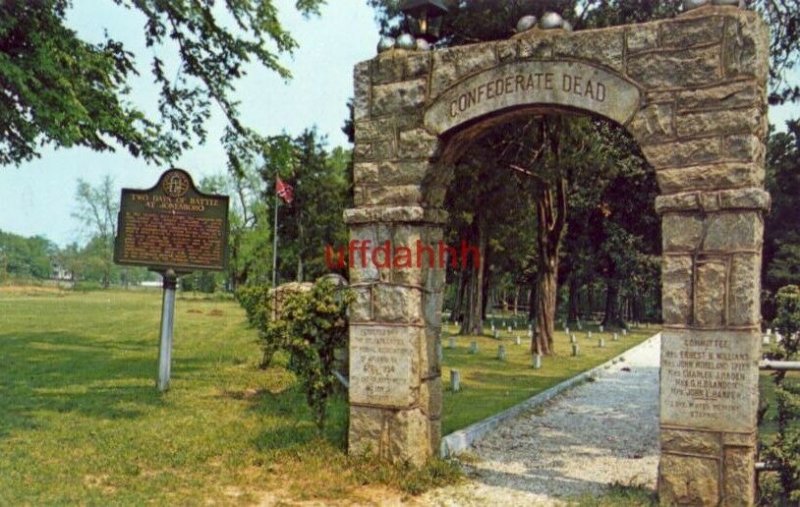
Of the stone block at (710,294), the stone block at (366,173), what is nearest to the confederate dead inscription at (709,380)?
the stone block at (710,294)

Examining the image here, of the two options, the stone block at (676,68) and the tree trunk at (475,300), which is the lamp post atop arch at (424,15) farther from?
the tree trunk at (475,300)

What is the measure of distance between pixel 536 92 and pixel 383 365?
2.97 metres

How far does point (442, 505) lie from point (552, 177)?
12215 millimetres

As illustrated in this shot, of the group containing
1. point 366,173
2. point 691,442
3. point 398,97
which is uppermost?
point 398,97

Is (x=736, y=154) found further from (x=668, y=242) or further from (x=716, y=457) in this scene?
(x=716, y=457)

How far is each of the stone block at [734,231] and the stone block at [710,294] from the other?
0.16 meters

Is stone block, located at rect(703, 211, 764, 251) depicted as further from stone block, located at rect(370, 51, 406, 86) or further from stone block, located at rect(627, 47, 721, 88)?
stone block, located at rect(370, 51, 406, 86)

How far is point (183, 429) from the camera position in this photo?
326 inches

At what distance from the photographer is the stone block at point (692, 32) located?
5.53 metres

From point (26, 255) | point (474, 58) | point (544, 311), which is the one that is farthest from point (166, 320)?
point (26, 255)

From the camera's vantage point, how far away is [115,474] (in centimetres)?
642

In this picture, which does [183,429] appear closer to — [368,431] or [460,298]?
[368,431]

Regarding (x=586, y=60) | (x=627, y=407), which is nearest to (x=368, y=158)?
(x=586, y=60)

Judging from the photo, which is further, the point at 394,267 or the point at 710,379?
the point at 394,267
